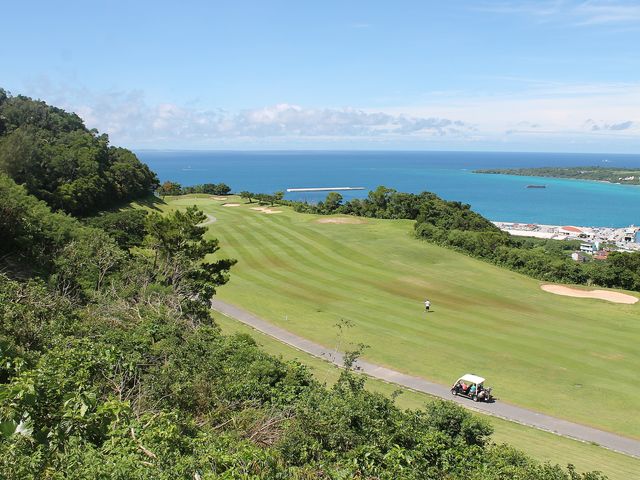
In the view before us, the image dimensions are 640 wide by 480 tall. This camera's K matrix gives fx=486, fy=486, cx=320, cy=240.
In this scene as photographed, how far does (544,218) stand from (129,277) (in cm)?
16162

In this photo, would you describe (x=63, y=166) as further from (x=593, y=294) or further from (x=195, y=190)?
(x=195, y=190)

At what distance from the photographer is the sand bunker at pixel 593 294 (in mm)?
42750

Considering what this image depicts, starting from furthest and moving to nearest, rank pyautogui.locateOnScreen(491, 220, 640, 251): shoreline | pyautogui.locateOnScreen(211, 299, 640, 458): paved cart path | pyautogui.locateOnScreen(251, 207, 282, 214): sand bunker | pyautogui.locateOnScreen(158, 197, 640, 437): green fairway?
pyautogui.locateOnScreen(491, 220, 640, 251): shoreline
pyautogui.locateOnScreen(251, 207, 282, 214): sand bunker
pyautogui.locateOnScreen(158, 197, 640, 437): green fairway
pyautogui.locateOnScreen(211, 299, 640, 458): paved cart path

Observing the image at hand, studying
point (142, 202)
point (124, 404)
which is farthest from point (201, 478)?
point (142, 202)

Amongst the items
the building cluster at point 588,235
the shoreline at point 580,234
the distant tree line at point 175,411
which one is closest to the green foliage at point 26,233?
the distant tree line at point 175,411

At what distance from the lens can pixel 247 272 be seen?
47656 millimetres

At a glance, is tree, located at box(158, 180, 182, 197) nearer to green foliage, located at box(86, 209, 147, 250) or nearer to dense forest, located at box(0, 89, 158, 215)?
dense forest, located at box(0, 89, 158, 215)

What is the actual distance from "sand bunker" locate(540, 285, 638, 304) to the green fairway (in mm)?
1487

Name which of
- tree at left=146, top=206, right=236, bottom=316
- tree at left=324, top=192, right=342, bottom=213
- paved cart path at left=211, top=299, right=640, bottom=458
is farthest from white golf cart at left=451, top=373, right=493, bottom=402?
tree at left=324, top=192, right=342, bottom=213

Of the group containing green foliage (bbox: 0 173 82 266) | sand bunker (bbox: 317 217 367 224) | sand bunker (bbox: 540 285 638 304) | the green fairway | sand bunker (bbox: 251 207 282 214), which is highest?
green foliage (bbox: 0 173 82 266)

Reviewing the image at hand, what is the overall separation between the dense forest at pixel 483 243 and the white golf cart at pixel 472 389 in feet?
105

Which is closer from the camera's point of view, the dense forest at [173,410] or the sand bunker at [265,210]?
the dense forest at [173,410]

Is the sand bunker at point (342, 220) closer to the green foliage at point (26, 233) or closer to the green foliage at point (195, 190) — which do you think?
the green foliage at point (26, 233)

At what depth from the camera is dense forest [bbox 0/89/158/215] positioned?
1997 inches
